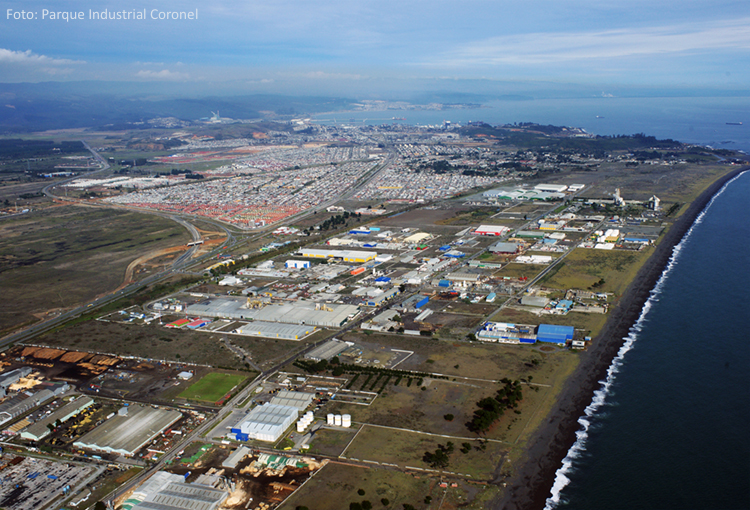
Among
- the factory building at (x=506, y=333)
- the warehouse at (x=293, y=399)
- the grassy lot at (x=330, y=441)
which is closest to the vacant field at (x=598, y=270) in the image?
the factory building at (x=506, y=333)

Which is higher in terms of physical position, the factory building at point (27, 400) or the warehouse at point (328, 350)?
the warehouse at point (328, 350)

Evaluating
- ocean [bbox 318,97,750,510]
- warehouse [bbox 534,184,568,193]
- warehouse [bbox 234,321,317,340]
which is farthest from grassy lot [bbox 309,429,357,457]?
warehouse [bbox 534,184,568,193]

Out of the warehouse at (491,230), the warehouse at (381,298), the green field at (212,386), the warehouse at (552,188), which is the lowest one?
the green field at (212,386)

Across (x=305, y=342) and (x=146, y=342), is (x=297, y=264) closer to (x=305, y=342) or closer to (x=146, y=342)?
(x=305, y=342)

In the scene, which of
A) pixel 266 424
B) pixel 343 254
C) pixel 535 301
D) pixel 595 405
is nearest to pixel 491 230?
pixel 343 254

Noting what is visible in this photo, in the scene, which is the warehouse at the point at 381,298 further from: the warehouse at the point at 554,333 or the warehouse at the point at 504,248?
the warehouse at the point at 504,248

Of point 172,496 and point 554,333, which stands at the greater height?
point 554,333

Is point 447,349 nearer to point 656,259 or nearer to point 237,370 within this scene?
point 237,370
